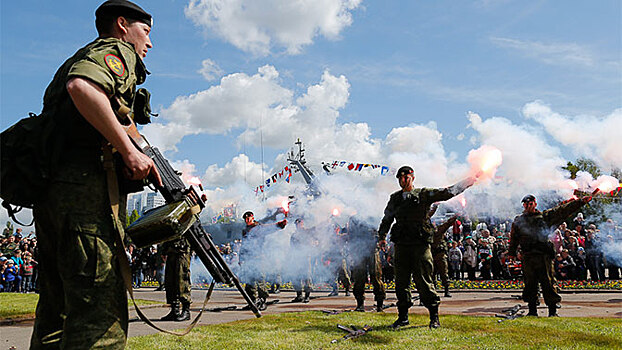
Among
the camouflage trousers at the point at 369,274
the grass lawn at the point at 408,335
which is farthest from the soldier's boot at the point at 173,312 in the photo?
the camouflage trousers at the point at 369,274

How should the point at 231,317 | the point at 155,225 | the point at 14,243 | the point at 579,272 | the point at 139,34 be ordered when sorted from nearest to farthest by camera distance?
1. the point at 155,225
2. the point at 139,34
3. the point at 231,317
4. the point at 579,272
5. the point at 14,243

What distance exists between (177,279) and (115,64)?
657 cm

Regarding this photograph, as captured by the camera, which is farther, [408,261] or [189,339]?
[408,261]

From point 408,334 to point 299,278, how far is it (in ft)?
23.3

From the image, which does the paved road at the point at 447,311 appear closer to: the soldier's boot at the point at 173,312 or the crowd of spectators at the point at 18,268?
the soldier's boot at the point at 173,312

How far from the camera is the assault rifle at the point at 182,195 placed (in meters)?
3.01

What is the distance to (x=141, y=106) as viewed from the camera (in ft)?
11.0

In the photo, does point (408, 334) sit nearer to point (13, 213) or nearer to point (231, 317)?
point (231, 317)

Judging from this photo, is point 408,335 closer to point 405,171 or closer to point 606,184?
point 405,171

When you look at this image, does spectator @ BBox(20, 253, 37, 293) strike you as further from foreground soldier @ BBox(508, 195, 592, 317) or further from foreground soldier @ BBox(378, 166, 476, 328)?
foreground soldier @ BBox(508, 195, 592, 317)

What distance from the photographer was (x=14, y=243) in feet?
69.6

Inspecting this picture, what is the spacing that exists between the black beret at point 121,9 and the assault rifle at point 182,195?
69 centimetres

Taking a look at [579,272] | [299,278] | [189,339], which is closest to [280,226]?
[299,278]

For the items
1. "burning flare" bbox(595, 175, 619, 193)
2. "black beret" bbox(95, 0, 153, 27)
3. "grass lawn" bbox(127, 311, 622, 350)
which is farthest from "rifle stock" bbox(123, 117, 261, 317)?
"burning flare" bbox(595, 175, 619, 193)
